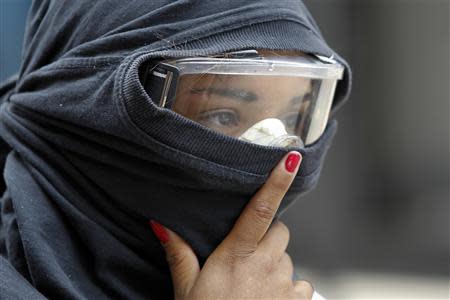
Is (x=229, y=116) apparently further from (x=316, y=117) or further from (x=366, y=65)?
(x=366, y=65)

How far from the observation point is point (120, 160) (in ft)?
4.17

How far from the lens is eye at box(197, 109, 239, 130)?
1.30 m

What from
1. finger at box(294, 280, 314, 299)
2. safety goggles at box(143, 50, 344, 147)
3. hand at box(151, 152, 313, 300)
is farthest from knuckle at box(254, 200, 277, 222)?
finger at box(294, 280, 314, 299)

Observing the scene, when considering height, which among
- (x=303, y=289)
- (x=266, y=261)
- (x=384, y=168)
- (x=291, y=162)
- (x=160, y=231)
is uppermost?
(x=291, y=162)

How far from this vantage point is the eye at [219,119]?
4.27 feet

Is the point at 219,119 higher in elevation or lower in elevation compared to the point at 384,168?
higher

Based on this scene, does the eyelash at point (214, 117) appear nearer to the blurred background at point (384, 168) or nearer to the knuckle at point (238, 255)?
the knuckle at point (238, 255)

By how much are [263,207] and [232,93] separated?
0.84 ft

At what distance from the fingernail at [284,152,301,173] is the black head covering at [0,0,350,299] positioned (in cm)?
3

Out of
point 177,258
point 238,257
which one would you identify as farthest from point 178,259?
A: point 238,257

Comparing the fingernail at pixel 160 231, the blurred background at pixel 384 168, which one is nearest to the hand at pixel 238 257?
the fingernail at pixel 160 231

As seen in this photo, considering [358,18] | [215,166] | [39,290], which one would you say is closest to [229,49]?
[215,166]

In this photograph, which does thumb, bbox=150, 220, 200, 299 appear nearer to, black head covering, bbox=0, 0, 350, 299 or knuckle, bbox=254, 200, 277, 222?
black head covering, bbox=0, 0, 350, 299

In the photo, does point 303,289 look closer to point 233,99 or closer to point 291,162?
point 291,162
